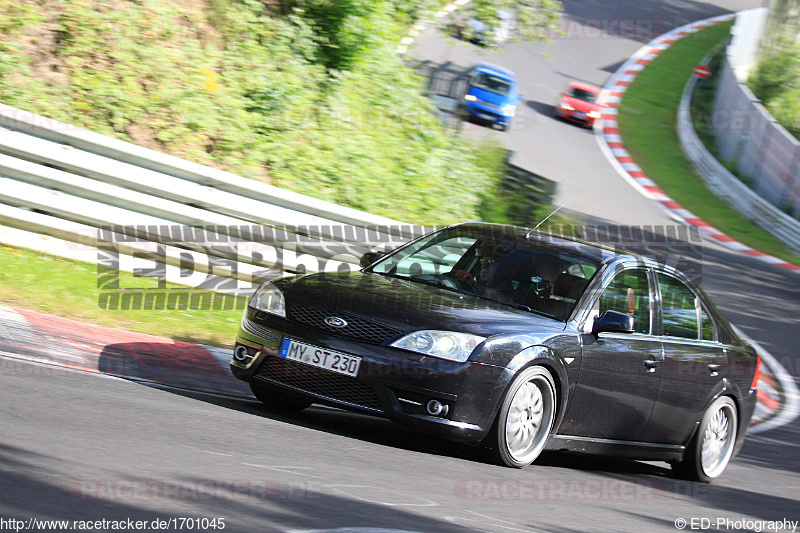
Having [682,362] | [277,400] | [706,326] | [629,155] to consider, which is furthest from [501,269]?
[629,155]

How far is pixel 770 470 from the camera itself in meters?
8.48

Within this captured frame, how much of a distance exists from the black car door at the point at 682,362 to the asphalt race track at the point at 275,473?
46 cm

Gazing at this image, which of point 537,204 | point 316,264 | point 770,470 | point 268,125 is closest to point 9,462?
point 316,264

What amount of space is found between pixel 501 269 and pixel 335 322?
1.45m

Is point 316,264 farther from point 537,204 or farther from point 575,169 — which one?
point 575,169

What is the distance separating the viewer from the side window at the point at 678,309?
7.27 meters

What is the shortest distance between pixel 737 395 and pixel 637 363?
1.55 m

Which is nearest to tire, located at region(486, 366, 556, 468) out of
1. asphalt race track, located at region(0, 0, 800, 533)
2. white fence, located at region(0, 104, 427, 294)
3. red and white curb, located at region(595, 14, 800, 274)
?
asphalt race track, located at region(0, 0, 800, 533)

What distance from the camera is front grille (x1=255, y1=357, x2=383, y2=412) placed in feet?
19.2

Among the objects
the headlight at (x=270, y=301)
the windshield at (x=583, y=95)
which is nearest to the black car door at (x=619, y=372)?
the headlight at (x=270, y=301)

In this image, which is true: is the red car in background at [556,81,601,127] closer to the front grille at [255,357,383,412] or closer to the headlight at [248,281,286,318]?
the headlight at [248,281,286,318]

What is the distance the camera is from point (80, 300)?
26.2ft

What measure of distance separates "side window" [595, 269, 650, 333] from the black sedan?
1cm

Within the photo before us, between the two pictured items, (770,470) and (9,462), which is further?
(770,470)
